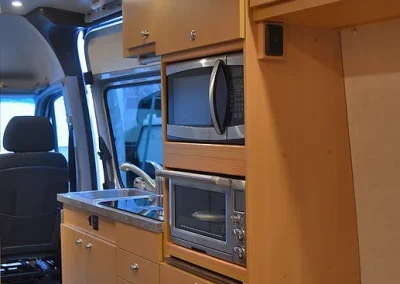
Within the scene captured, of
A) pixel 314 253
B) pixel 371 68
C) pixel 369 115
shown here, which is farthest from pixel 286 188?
pixel 371 68

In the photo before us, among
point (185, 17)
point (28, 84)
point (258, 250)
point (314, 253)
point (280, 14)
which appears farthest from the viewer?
point (28, 84)

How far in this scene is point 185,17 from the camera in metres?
2.19

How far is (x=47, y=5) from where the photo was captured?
414 centimetres

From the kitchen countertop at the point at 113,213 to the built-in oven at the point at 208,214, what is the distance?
0.11 metres

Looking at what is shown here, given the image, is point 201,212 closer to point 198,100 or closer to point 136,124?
point 198,100

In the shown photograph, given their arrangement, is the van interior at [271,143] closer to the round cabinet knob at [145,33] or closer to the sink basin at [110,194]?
the round cabinet knob at [145,33]

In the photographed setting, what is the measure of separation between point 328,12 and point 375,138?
52cm

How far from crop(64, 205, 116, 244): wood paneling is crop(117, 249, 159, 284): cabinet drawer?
0.55 feet

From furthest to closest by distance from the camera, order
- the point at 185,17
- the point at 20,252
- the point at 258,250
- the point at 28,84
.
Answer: the point at 28,84 → the point at 20,252 → the point at 185,17 → the point at 258,250

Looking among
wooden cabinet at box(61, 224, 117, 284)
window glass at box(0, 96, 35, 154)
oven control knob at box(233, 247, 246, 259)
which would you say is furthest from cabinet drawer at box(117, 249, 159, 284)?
window glass at box(0, 96, 35, 154)

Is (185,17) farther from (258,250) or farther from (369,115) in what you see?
(258,250)

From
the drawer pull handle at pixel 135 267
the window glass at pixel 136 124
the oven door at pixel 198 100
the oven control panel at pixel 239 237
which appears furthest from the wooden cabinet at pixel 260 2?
the window glass at pixel 136 124

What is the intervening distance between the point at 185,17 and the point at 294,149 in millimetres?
694

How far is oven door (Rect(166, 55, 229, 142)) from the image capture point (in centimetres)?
199
